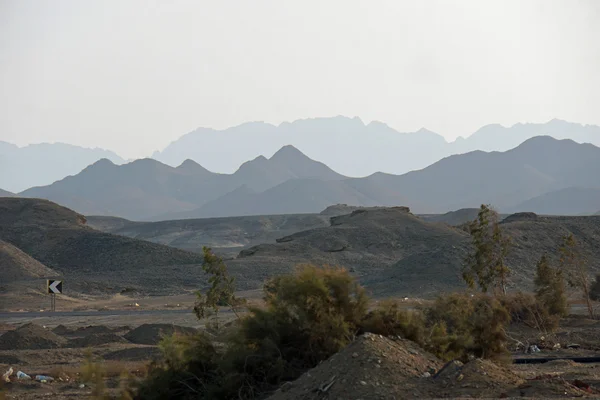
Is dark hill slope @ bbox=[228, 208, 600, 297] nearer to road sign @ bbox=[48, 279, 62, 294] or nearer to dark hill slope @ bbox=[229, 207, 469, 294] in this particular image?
dark hill slope @ bbox=[229, 207, 469, 294]

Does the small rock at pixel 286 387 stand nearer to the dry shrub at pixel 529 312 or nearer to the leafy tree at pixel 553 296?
the dry shrub at pixel 529 312

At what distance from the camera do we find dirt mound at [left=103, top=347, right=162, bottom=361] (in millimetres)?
26125

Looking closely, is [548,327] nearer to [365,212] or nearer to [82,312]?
[82,312]

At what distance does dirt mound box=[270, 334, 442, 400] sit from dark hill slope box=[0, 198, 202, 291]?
5711 centimetres

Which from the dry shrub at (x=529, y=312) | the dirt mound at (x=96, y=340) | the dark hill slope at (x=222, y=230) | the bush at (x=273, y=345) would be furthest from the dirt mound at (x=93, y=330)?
the dark hill slope at (x=222, y=230)

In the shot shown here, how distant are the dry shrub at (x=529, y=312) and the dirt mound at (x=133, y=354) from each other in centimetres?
1247

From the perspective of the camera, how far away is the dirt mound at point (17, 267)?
229 feet

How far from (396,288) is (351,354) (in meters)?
43.0

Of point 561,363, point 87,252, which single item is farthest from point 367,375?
point 87,252

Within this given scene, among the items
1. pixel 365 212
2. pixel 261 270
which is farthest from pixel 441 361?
pixel 365 212

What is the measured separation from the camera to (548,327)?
3017 cm

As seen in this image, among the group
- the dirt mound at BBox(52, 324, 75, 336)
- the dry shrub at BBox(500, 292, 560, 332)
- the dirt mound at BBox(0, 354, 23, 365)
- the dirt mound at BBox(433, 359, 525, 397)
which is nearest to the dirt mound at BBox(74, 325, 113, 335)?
the dirt mound at BBox(52, 324, 75, 336)

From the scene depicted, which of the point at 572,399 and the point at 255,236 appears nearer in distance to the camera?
the point at 572,399

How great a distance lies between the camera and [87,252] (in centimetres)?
8750
